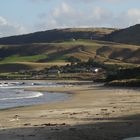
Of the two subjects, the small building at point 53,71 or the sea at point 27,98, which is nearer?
the sea at point 27,98

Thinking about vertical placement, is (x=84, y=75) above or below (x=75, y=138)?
above

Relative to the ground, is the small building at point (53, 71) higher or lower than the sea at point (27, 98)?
higher

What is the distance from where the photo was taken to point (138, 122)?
23406 millimetres

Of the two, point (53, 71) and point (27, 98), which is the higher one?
point (53, 71)

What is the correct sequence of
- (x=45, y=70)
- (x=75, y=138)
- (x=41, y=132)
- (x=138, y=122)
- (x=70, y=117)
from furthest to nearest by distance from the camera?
(x=45, y=70), (x=70, y=117), (x=138, y=122), (x=41, y=132), (x=75, y=138)

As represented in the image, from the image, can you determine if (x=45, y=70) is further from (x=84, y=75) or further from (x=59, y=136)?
(x=59, y=136)

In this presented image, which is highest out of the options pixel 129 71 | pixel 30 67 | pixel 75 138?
pixel 30 67

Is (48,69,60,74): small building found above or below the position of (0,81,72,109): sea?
above

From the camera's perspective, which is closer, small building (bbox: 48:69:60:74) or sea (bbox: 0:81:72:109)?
sea (bbox: 0:81:72:109)

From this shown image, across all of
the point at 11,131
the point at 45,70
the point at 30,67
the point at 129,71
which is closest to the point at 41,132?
the point at 11,131

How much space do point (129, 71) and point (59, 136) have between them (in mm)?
79103

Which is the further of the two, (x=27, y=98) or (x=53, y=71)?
(x=53, y=71)

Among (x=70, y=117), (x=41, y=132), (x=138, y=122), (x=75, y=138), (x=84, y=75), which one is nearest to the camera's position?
(x=75, y=138)

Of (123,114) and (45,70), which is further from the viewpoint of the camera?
(45,70)
